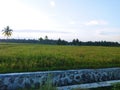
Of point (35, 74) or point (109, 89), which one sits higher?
point (35, 74)

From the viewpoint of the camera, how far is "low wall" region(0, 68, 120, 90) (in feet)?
28.1

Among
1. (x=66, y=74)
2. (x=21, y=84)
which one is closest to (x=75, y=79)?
(x=66, y=74)

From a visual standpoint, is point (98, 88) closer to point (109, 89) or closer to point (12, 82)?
point (109, 89)

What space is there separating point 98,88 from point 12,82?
2926 mm

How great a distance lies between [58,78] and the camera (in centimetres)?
955

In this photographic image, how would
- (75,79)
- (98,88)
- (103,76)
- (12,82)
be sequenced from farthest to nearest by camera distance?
(103,76), (75,79), (98,88), (12,82)

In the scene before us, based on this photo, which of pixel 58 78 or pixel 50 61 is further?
pixel 50 61

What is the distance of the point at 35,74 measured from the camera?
8.99m

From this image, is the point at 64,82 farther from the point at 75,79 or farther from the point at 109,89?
the point at 109,89

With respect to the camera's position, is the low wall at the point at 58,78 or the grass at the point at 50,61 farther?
the grass at the point at 50,61

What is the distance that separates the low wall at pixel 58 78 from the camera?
28.1 ft

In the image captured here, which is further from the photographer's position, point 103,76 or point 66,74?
point 103,76

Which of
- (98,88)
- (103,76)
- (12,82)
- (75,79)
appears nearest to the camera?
(12,82)

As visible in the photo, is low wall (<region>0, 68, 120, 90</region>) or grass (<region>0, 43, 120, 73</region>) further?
grass (<region>0, 43, 120, 73</region>)
